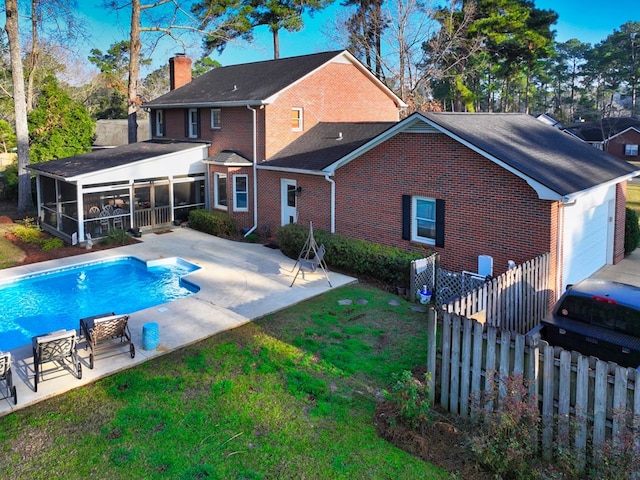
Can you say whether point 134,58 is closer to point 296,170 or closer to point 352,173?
point 296,170

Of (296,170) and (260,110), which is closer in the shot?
(296,170)

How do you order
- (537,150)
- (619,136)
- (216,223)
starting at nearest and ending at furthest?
(537,150) < (216,223) < (619,136)

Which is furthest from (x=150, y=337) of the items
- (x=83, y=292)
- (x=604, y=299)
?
(x=604, y=299)

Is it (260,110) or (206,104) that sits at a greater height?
(206,104)

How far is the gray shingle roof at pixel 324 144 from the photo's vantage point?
739 inches

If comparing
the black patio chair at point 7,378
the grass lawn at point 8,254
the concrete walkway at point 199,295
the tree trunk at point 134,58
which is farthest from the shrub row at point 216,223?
the black patio chair at point 7,378

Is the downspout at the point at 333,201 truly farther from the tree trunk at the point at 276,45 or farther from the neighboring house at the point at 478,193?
the tree trunk at the point at 276,45

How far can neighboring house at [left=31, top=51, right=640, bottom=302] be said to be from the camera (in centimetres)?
1302

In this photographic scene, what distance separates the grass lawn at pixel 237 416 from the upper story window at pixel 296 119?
12465 mm

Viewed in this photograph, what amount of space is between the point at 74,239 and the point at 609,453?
59.8ft

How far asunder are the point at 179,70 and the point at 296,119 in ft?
34.0

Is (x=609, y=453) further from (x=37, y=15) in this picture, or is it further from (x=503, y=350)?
(x=37, y=15)

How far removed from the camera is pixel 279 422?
773 cm

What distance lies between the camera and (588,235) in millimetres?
14578
